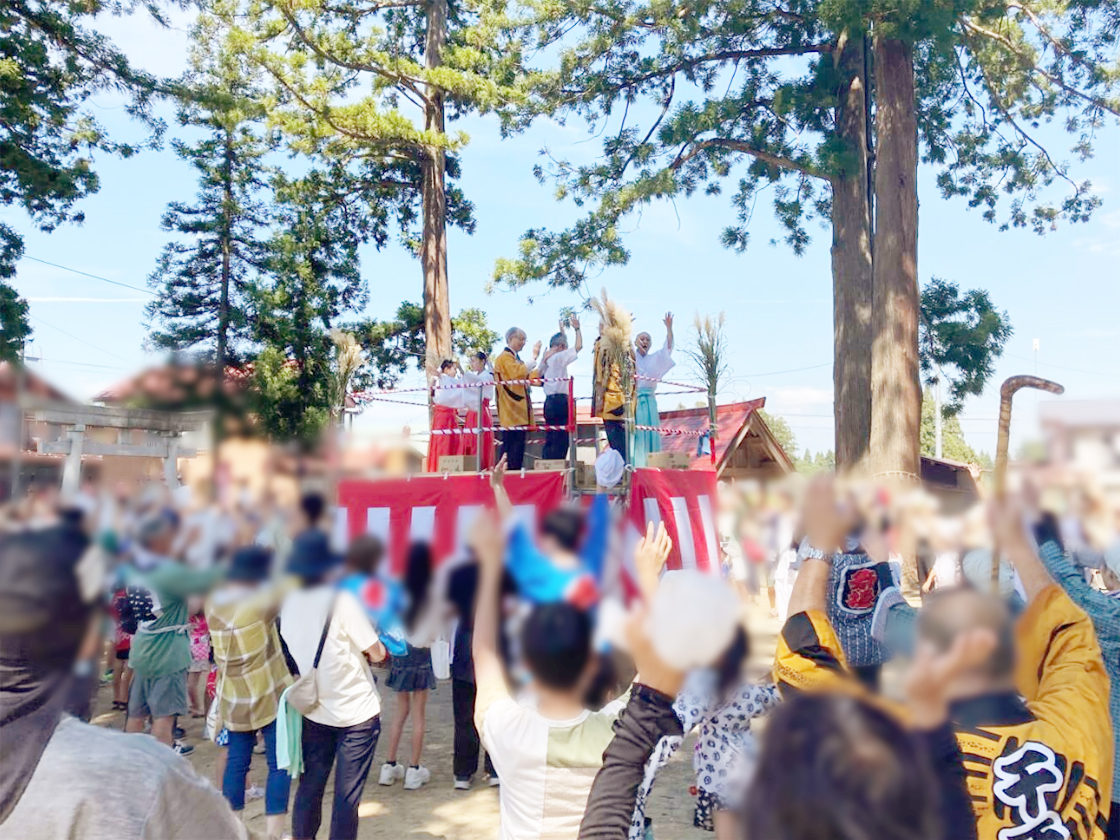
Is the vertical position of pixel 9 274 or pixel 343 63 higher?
pixel 343 63

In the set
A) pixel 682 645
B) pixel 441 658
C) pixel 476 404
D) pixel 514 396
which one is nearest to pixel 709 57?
pixel 514 396

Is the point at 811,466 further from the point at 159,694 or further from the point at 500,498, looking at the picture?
the point at 159,694

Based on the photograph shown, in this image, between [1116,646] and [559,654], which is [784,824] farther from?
[1116,646]

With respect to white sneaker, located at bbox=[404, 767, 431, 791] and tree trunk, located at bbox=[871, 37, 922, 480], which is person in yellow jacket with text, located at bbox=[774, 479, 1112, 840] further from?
white sneaker, located at bbox=[404, 767, 431, 791]

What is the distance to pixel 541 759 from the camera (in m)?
2.16

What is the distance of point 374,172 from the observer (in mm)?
12180

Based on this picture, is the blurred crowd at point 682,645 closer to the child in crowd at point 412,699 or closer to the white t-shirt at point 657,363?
the child in crowd at point 412,699

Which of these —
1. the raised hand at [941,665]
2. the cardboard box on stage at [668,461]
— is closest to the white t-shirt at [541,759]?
the raised hand at [941,665]

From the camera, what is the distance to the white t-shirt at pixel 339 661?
287cm

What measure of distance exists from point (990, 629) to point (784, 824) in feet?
0.89

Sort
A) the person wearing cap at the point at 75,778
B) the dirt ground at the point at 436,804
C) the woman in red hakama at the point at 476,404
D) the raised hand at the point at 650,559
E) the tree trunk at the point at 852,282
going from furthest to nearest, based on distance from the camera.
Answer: the woman in red hakama at the point at 476,404 < the tree trunk at the point at 852,282 < the dirt ground at the point at 436,804 < the person wearing cap at the point at 75,778 < the raised hand at the point at 650,559

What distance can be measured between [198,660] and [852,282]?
497 centimetres

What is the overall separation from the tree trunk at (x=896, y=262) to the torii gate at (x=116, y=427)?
3.99 feet

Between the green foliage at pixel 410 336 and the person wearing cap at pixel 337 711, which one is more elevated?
the green foliage at pixel 410 336
